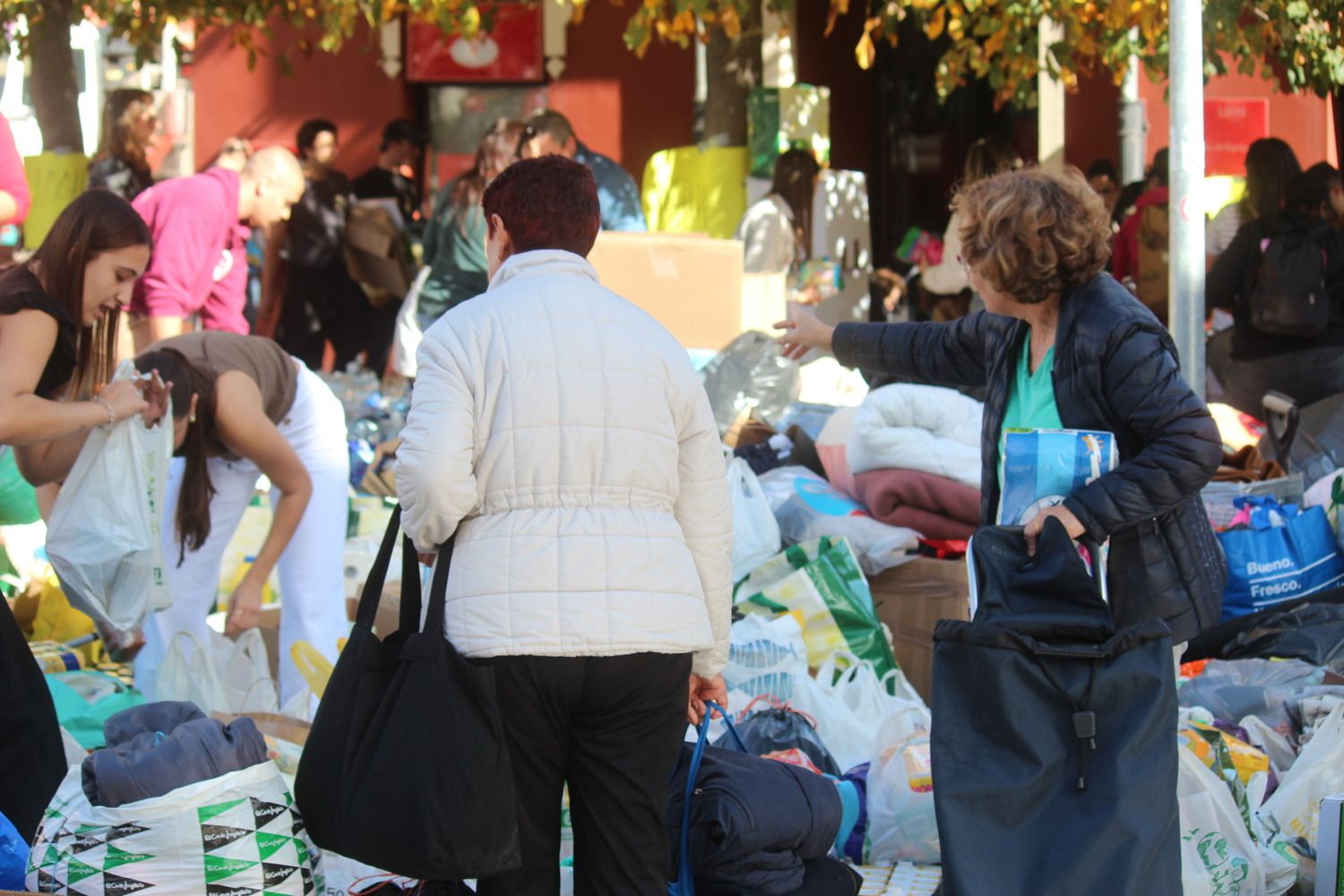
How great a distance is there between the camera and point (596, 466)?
9.07 ft

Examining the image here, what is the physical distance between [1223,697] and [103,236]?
3.11 m

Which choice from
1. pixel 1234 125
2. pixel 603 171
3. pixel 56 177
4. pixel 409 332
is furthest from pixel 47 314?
pixel 1234 125

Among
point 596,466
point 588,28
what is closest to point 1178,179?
point 596,466

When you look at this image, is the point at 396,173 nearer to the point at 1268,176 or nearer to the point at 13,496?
the point at 13,496

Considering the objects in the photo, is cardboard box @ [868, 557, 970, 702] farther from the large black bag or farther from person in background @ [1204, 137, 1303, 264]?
person in background @ [1204, 137, 1303, 264]

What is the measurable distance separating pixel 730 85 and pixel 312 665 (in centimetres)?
630

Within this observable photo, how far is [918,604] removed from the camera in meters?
5.36

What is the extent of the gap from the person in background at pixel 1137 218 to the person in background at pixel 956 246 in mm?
669

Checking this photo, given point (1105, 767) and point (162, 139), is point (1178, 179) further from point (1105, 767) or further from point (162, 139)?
point (162, 139)

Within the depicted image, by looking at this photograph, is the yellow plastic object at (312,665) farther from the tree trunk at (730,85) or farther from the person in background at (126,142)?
the tree trunk at (730,85)

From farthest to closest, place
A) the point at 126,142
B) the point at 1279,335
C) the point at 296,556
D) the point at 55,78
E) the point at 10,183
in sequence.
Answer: the point at 55,78
the point at 126,142
the point at 1279,335
the point at 296,556
the point at 10,183

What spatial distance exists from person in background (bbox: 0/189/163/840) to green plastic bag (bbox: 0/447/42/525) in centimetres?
168

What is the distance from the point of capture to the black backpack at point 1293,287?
702cm

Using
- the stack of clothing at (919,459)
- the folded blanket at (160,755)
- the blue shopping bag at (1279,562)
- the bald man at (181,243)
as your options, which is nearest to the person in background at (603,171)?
the bald man at (181,243)
